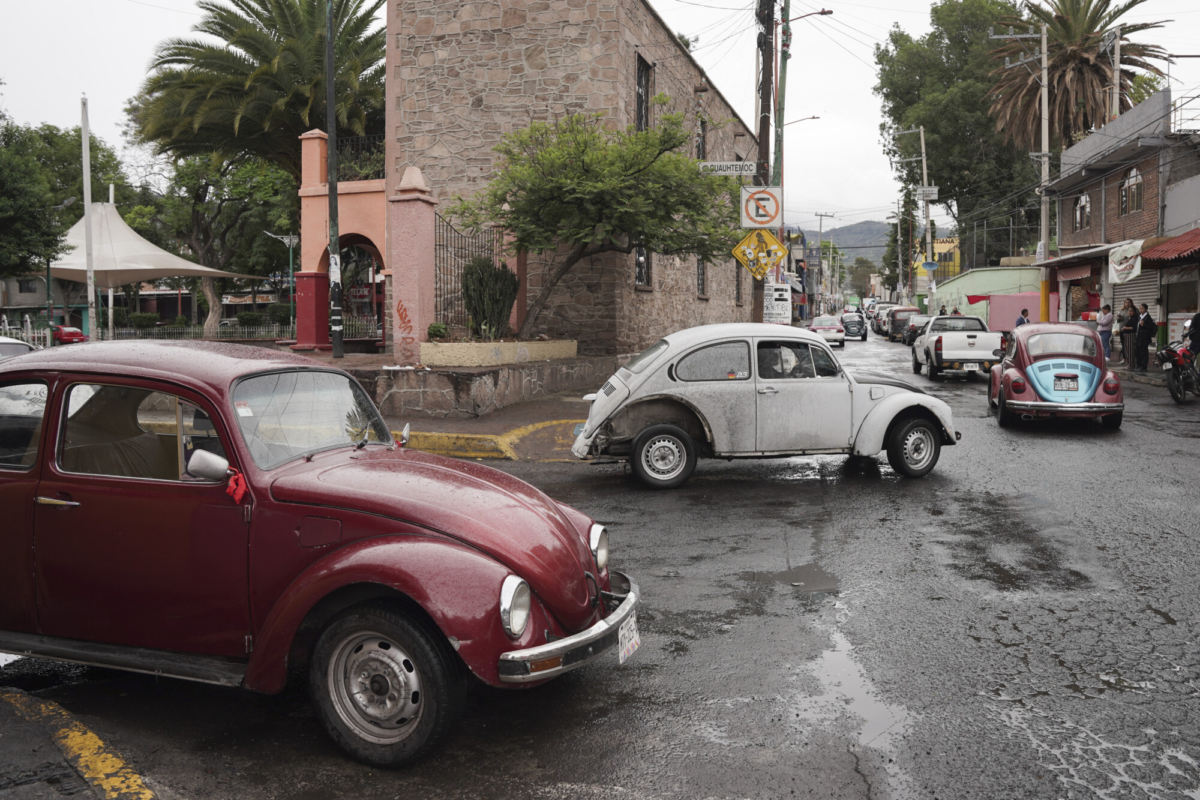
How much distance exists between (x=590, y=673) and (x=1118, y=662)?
2604 millimetres

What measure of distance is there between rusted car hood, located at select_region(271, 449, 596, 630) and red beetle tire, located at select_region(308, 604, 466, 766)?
39 cm

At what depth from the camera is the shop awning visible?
2147 cm

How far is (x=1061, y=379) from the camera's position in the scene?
12.7 metres

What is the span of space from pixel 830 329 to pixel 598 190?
27.2m

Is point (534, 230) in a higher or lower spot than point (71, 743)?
higher

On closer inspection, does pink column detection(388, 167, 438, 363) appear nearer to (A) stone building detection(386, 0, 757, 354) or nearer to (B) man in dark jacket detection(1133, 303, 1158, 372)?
(A) stone building detection(386, 0, 757, 354)

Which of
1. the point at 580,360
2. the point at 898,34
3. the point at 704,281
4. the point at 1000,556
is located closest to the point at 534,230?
the point at 580,360

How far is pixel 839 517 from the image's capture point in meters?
7.64

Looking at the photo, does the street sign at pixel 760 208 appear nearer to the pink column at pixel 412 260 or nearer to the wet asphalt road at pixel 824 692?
the pink column at pixel 412 260

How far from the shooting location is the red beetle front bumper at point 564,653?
3.20 m

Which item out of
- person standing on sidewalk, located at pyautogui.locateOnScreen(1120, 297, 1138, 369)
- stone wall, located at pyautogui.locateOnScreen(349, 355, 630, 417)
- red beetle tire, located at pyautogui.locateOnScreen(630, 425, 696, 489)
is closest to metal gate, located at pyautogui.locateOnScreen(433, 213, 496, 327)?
stone wall, located at pyautogui.locateOnScreen(349, 355, 630, 417)

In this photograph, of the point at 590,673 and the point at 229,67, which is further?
the point at 229,67

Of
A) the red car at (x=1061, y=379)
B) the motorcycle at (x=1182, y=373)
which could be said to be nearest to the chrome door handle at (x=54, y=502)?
the red car at (x=1061, y=379)

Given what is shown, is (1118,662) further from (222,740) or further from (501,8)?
(501,8)
